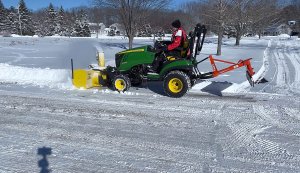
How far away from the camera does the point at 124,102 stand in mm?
6883

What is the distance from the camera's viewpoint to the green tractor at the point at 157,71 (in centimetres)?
721

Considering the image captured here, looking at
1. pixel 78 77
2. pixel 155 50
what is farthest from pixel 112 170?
pixel 78 77

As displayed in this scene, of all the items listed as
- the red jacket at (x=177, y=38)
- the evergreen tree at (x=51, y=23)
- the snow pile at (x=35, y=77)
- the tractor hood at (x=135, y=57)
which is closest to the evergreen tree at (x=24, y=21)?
the evergreen tree at (x=51, y=23)

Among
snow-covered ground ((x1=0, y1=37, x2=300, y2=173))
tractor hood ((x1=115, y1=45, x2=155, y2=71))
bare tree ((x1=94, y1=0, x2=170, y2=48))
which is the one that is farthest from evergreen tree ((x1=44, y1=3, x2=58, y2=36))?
tractor hood ((x1=115, y1=45, x2=155, y2=71))

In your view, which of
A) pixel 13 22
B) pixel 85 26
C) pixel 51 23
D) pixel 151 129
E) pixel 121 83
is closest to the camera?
pixel 151 129

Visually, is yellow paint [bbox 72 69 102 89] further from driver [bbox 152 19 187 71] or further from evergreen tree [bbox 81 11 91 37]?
evergreen tree [bbox 81 11 91 37]

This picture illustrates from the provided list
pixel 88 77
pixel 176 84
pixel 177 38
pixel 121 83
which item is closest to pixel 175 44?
pixel 177 38

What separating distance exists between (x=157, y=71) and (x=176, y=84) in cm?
65

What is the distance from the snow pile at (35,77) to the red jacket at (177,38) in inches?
132

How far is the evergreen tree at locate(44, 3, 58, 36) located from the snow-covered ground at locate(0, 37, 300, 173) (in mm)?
61097

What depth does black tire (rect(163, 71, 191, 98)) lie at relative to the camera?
281 inches

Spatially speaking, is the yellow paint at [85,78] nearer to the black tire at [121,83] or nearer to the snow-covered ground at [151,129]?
the snow-covered ground at [151,129]

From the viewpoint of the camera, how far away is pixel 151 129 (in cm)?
514

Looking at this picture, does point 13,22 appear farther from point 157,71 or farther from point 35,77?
point 157,71
